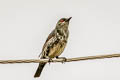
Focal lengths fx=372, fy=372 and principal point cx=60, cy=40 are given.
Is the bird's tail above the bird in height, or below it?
below

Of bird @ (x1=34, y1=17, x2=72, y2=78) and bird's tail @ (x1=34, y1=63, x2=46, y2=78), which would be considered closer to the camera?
bird @ (x1=34, y1=17, x2=72, y2=78)

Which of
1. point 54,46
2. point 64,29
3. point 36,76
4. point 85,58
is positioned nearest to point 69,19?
point 64,29

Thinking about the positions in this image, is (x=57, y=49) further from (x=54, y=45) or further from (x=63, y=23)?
(x=63, y=23)

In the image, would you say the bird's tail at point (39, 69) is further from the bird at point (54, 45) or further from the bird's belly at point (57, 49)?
the bird's belly at point (57, 49)

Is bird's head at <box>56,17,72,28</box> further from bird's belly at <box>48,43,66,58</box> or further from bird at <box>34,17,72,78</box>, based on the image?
bird's belly at <box>48,43,66,58</box>

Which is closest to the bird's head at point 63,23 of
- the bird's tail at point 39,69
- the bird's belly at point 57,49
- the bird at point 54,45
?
the bird at point 54,45

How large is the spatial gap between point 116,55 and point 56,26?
423 cm

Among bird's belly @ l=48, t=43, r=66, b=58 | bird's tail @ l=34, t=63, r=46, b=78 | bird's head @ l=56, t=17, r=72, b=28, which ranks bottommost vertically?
bird's tail @ l=34, t=63, r=46, b=78

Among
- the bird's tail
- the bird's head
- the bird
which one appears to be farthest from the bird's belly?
the bird's head

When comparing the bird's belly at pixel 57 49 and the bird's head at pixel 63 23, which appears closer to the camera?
the bird's belly at pixel 57 49

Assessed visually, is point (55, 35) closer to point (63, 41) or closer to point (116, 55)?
point (63, 41)

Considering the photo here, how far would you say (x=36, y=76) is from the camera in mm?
10320

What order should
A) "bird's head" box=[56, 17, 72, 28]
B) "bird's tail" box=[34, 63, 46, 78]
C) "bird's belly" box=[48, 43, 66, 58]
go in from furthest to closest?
"bird's head" box=[56, 17, 72, 28], "bird's tail" box=[34, 63, 46, 78], "bird's belly" box=[48, 43, 66, 58]

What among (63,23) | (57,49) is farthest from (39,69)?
(63,23)
